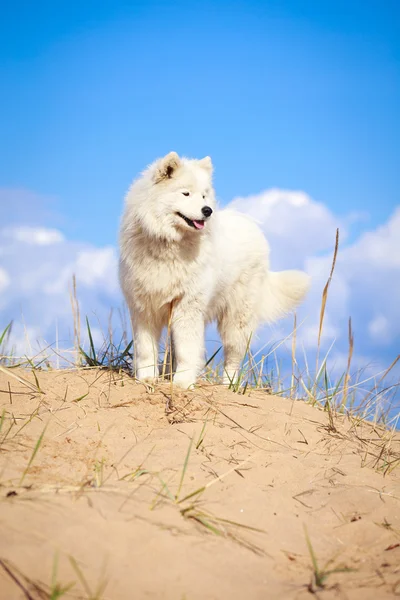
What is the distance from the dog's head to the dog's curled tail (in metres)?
2.35

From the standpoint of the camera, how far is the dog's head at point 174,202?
5012mm

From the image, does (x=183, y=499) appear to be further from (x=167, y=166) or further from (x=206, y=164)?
(x=206, y=164)

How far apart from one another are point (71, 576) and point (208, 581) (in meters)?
0.48

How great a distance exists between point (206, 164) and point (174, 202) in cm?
68

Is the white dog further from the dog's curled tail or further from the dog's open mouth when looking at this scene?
the dog's curled tail

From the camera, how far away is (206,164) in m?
5.44

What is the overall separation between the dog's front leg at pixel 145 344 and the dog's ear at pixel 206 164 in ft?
5.31

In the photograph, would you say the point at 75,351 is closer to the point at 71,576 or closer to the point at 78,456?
the point at 78,456

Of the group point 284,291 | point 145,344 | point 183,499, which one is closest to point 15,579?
point 183,499

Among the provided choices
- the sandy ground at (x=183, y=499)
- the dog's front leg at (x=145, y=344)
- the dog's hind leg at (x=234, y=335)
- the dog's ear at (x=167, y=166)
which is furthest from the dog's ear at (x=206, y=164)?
the sandy ground at (x=183, y=499)

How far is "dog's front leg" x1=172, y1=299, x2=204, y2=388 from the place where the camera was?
5172 millimetres

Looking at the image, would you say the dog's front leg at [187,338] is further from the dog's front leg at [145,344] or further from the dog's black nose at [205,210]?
the dog's black nose at [205,210]

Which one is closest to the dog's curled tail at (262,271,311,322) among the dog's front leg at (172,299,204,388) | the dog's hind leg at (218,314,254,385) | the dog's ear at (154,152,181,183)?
the dog's hind leg at (218,314,254,385)

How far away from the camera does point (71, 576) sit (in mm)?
1808
